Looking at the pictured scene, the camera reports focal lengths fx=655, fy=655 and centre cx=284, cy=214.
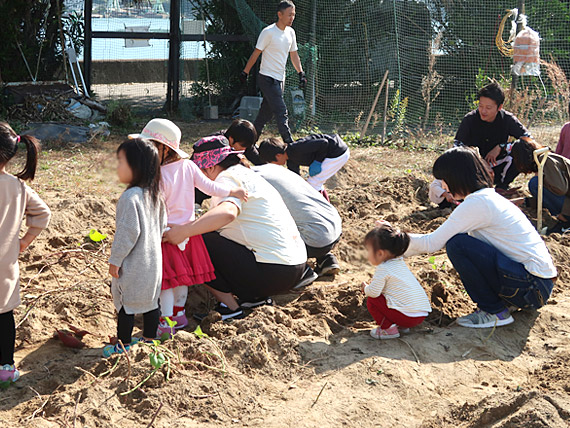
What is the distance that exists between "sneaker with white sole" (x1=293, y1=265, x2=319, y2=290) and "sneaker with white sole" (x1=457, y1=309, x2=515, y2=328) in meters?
1.07

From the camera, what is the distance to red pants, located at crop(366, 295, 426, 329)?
12.7ft

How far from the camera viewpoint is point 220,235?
416cm

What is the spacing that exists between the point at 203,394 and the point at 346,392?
724 millimetres

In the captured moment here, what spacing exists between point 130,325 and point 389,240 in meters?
1.51

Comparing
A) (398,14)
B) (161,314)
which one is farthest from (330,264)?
(398,14)

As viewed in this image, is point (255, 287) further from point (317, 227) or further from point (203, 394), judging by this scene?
point (203, 394)

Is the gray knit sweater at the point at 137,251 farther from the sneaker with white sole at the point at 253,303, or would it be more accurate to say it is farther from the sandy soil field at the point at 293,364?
the sneaker with white sole at the point at 253,303

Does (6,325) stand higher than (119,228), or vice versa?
(119,228)

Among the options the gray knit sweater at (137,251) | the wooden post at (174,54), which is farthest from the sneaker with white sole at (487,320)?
the wooden post at (174,54)

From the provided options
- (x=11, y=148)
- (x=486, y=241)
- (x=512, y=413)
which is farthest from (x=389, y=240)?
(x=11, y=148)

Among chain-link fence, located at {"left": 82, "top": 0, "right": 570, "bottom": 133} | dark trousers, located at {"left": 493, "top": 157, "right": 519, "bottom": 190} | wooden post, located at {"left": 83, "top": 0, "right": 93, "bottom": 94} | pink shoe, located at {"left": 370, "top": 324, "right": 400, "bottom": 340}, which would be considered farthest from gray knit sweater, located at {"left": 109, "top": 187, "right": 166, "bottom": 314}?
wooden post, located at {"left": 83, "top": 0, "right": 93, "bottom": 94}

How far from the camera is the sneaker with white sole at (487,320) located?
404 cm

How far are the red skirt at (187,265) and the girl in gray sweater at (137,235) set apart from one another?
1.15 ft

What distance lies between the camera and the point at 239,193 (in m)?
3.90
